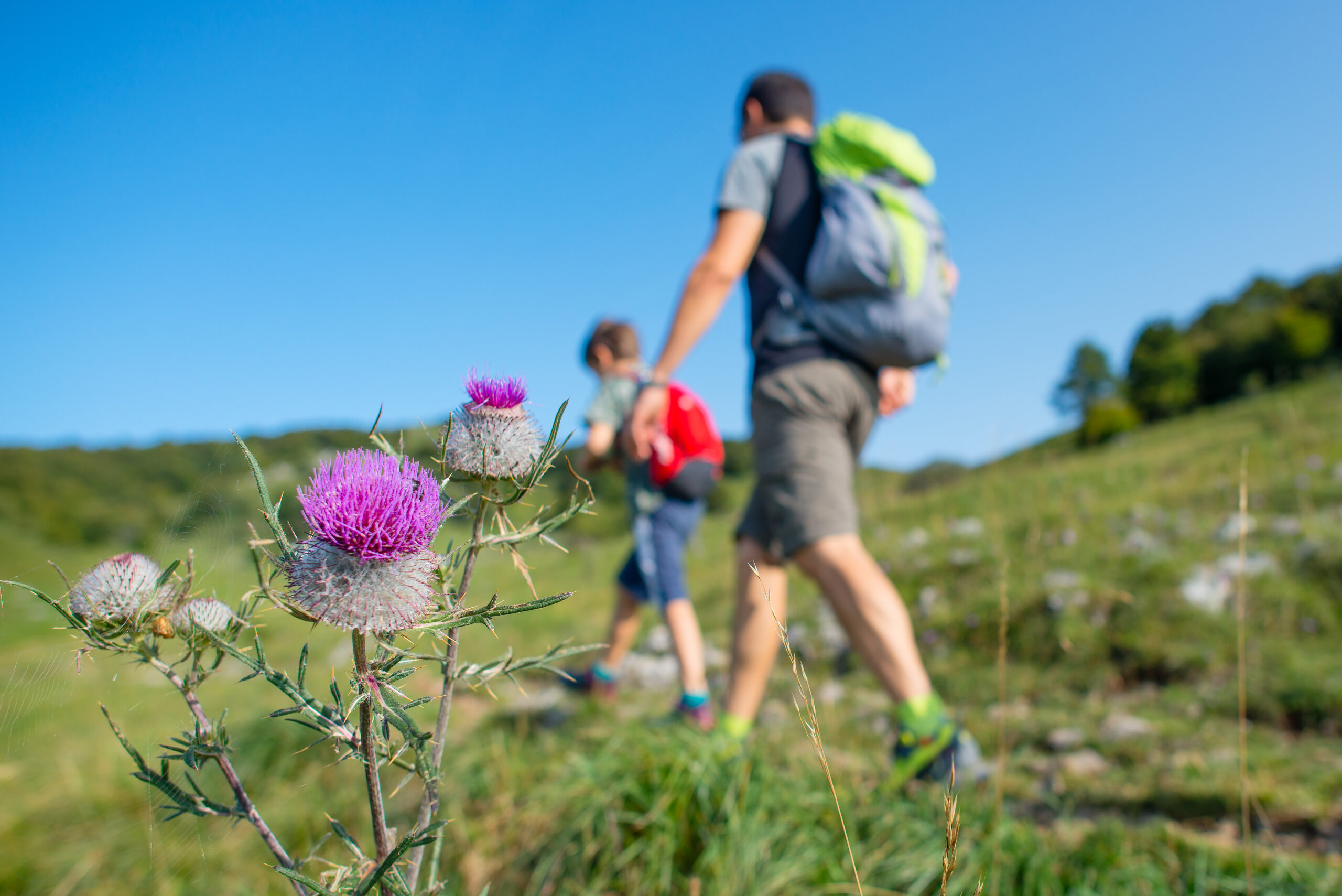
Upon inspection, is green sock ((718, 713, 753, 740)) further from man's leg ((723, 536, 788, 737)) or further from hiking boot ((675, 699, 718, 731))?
hiking boot ((675, 699, 718, 731))

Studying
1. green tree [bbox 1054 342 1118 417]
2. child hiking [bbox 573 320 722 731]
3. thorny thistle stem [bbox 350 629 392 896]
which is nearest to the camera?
thorny thistle stem [bbox 350 629 392 896]

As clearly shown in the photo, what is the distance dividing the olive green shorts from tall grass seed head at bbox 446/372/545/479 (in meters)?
1.65

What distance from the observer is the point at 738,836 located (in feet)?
5.97

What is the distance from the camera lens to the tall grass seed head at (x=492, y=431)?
80 centimetres

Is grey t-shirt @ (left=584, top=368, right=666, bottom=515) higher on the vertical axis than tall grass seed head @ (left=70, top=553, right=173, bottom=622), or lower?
higher

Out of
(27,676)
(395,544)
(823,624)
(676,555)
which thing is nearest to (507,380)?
(395,544)

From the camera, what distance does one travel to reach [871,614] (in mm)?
2229

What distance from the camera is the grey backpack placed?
2.37 meters

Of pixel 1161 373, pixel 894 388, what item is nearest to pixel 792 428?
pixel 894 388

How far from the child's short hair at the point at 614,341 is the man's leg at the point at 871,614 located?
2220mm

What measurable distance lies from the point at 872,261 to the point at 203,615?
2100mm

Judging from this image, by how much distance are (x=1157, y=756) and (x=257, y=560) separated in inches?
137

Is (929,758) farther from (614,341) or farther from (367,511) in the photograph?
(614,341)

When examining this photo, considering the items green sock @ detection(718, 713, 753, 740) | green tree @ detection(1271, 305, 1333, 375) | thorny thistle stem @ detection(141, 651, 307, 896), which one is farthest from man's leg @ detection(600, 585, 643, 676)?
Result: green tree @ detection(1271, 305, 1333, 375)
